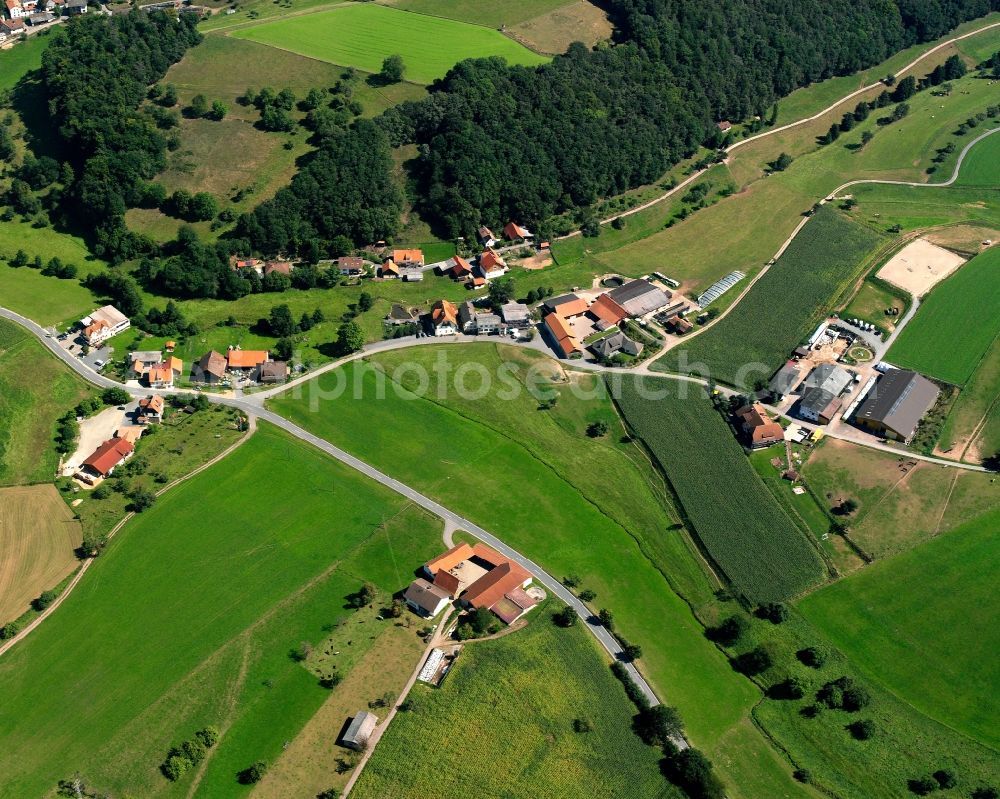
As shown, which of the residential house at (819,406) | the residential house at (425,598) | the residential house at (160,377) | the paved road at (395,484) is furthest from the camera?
the residential house at (160,377)

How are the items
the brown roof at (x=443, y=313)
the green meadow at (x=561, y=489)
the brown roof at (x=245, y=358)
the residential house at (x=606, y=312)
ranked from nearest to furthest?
the green meadow at (x=561, y=489), the brown roof at (x=245, y=358), the brown roof at (x=443, y=313), the residential house at (x=606, y=312)

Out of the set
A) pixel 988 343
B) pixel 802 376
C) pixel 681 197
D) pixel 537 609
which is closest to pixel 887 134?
pixel 681 197

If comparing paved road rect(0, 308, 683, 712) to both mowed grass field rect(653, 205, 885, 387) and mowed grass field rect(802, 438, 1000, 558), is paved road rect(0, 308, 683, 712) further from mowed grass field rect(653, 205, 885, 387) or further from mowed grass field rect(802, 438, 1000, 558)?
mowed grass field rect(653, 205, 885, 387)

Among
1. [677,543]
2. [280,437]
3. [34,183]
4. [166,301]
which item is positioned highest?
[34,183]

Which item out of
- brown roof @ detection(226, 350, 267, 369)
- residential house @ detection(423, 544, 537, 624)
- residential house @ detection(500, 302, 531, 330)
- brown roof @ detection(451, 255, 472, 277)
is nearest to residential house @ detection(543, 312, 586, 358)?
residential house @ detection(500, 302, 531, 330)

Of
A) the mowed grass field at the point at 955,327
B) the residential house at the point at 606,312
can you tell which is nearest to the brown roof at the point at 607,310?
the residential house at the point at 606,312

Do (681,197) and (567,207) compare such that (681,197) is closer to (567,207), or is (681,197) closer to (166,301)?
(567,207)

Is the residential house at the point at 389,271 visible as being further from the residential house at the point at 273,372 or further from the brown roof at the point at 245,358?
the residential house at the point at 273,372
